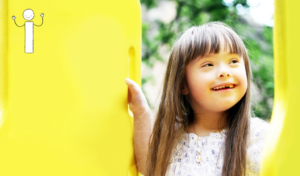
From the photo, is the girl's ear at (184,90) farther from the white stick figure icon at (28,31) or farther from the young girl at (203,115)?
the white stick figure icon at (28,31)

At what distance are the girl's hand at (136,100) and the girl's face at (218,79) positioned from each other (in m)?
0.22

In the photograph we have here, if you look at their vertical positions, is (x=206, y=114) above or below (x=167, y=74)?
below

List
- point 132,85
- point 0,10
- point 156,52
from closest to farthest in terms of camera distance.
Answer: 1. point 0,10
2. point 132,85
3. point 156,52

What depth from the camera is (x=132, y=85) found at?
1.36 metres

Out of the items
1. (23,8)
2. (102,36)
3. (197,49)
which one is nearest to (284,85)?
(197,49)

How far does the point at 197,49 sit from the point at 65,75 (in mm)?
484

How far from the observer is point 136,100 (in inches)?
54.8

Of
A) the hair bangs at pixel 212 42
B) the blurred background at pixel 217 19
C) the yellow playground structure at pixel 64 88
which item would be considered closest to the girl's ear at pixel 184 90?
the hair bangs at pixel 212 42

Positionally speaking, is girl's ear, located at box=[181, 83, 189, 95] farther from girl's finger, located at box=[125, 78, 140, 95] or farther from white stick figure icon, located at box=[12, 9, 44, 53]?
white stick figure icon, located at box=[12, 9, 44, 53]

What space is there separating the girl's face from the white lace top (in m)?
0.11

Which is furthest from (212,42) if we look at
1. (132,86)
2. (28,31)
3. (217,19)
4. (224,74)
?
(217,19)

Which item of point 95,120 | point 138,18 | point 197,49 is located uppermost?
point 138,18

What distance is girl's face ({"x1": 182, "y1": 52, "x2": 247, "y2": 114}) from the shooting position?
1207 millimetres

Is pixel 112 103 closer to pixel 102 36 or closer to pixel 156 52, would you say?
pixel 102 36
